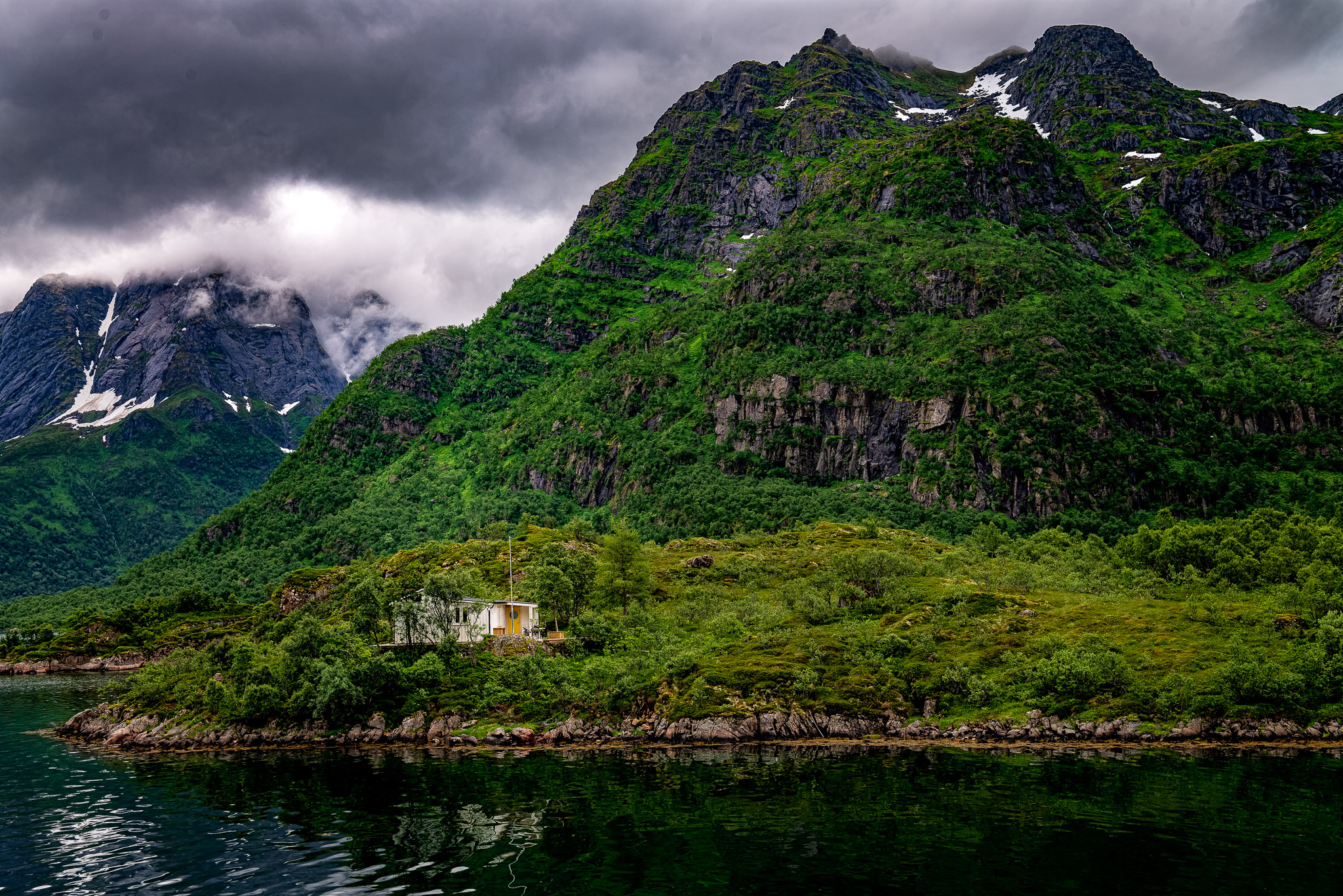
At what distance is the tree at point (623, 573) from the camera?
13138cm

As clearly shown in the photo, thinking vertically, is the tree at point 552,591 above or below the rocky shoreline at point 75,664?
above

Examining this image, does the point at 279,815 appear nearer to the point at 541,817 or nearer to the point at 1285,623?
the point at 541,817

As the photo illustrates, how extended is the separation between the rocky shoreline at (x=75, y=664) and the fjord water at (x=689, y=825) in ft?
416

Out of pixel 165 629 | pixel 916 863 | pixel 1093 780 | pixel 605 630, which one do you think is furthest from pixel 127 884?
pixel 165 629

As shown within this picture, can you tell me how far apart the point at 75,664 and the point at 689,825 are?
625ft

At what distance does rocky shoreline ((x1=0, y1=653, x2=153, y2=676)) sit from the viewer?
176 meters

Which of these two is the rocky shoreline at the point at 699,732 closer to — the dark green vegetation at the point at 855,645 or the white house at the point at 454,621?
the dark green vegetation at the point at 855,645

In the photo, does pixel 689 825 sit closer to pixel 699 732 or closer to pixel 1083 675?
pixel 699 732

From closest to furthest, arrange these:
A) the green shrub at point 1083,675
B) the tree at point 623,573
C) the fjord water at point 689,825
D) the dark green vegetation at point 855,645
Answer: the fjord water at point 689,825
the green shrub at point 1083,675
the dark green vegetation at point 855,645
the tree at point 623,573

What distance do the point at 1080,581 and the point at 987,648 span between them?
171 ft

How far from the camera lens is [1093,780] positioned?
2234 inches

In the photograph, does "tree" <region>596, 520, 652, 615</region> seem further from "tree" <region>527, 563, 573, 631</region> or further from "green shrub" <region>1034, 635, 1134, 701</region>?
"green shrub" <region>1034, 635, 1134, 701</region>

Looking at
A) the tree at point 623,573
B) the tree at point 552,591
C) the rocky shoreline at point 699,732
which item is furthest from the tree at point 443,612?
the tree at point 623,573

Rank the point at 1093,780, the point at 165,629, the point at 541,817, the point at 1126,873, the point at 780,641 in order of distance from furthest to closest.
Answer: the point at 165,629
the point at 780,641
the point at 1093,780
the point at 541,817
the point at 1126,873
